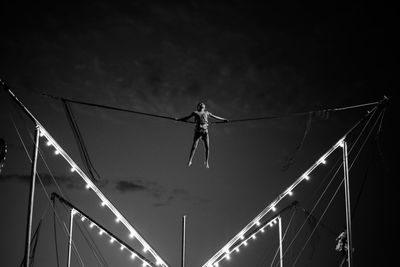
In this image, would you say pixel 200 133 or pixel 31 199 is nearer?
pixel 31 199

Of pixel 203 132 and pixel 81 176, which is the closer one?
pixel 81 176

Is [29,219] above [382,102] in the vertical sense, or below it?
below

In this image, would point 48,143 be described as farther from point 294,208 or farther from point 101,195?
point 294,208

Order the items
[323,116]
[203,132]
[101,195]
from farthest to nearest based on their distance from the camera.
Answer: [203,132] → [323,116] → [101,195]

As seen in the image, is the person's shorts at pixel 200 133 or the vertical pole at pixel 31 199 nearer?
the vertical pole at pixel 31 199

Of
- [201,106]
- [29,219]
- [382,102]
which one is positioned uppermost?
[201,106]

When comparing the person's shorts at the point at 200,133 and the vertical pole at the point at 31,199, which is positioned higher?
the person's shorts at the point at 200,133

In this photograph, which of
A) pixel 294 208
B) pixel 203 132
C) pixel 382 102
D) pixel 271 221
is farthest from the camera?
pixel 294 208

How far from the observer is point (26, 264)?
8711mm

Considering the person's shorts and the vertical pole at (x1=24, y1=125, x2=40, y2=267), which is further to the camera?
the person's shorts

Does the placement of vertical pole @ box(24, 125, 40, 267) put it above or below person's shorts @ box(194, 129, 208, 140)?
below

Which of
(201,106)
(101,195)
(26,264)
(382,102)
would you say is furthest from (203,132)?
(26,264)

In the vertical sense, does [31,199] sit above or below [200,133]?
below

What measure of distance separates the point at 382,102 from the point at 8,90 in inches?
291
